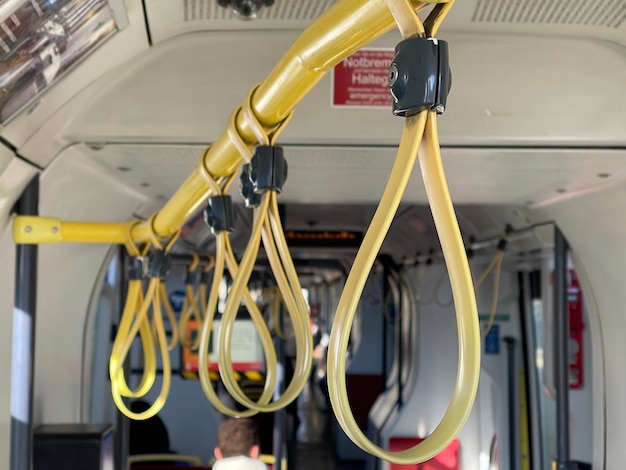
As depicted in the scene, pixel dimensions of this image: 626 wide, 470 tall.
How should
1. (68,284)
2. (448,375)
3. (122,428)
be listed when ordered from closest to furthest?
(68,284) → (122,428) → (448,375)

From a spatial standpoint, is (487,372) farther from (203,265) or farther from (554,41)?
(554,41)

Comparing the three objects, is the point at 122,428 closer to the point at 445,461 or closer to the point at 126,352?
the point at 126,352

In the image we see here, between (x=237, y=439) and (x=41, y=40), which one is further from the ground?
(x=41, y=40)

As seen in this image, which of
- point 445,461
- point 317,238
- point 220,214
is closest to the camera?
point 220,214

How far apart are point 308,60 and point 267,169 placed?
8.5 inches

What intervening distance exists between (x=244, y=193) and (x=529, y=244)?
3684 mm

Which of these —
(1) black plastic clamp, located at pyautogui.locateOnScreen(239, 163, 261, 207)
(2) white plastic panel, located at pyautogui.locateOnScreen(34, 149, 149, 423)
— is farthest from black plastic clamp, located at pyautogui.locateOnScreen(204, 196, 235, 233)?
(2) white plastic panel, located at pyautogui.locateOnScreen(34, 149, 149, 423)

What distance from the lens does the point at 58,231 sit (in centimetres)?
215

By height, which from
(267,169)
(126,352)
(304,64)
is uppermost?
(304,64)

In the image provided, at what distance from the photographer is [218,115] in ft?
6.85

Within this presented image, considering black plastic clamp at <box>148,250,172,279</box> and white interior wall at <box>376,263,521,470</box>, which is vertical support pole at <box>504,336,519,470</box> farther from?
black plastic clamp at <box>148,250,172,279</box>

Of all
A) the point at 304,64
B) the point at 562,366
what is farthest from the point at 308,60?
the point at 562,366

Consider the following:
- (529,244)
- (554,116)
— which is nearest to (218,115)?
(554,116)

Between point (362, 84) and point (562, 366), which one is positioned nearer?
point (362, 84)
